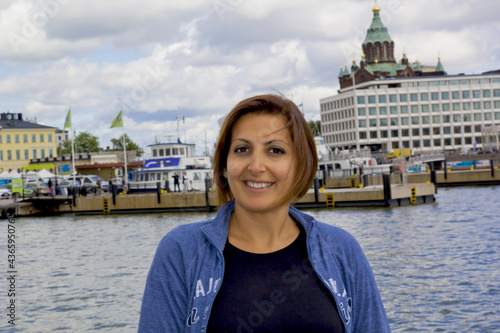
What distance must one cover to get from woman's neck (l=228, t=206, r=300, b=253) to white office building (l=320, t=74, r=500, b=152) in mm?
132406

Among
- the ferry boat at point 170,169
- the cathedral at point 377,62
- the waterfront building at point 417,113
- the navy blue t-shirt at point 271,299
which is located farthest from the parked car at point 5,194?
the cathedral at point 377,62

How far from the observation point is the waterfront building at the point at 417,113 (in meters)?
136

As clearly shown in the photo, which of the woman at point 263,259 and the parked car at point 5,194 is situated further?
the parked car at point 5,194

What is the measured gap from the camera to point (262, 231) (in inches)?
115

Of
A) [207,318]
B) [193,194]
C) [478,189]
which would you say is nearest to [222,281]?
[207,318]

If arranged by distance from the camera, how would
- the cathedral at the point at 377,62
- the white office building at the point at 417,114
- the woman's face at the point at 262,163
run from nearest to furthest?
the woman's face at the point at 262,163, the white office building at the point at 417,114, the cathedral at the point at 377,62

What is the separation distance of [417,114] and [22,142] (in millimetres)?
74722

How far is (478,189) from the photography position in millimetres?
51375

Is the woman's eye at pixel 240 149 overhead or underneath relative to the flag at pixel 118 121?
underneath

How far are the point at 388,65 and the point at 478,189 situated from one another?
107758mm

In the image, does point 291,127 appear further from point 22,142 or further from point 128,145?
point 128,145

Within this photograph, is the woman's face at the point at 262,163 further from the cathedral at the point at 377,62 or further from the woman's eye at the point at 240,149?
the cathedral at the point at 377,62

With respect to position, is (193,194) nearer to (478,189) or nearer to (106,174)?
(478,189)

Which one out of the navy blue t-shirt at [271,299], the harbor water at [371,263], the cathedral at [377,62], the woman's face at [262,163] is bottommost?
the harbor water at [371,263]
